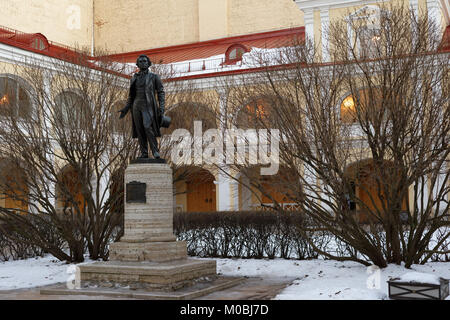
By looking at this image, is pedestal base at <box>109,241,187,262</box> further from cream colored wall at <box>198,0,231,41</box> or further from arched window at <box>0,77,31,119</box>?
cream colored wall at <box>198,0,231,41</box>

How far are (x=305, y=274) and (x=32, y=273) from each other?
6162 millimetres

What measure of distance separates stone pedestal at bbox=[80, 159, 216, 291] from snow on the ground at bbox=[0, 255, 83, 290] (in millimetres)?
1847

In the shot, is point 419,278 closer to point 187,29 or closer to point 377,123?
point 377,123

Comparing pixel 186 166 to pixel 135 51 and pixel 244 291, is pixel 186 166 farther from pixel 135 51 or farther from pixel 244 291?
pixel 135 51

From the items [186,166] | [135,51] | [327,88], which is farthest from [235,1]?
[327,88]

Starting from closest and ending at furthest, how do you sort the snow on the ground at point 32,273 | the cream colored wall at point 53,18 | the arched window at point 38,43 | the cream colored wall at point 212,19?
the snow on the ground at point 32,273 → the arched window at point 38,43 → the cream colored wall at point 53,18 → the cream colored wall at point 212,19

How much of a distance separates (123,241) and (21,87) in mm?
6960

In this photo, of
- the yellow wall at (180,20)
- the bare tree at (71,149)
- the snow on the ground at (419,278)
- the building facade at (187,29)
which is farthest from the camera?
the yellow wall at (180,20)

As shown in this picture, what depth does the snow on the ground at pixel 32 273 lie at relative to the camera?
1140 cm

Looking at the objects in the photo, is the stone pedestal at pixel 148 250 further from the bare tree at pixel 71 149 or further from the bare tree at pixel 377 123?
the bare tree at pixel 71 149

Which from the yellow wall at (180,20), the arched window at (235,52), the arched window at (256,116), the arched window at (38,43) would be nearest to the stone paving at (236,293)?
the arched window at (256,116)

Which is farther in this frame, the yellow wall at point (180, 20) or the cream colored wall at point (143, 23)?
the cream colored wall at point (143, 23)

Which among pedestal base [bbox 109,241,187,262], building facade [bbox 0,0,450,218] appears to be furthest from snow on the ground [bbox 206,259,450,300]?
building facade [bbox 0,0,450,218]

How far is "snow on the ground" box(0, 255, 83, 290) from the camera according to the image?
37.4 feet
